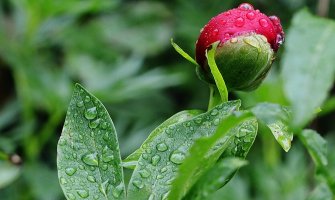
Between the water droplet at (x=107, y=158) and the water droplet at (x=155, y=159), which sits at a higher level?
the water droplet at (x=155, y=159)

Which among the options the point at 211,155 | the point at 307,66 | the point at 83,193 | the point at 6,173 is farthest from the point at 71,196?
the point at 6,173

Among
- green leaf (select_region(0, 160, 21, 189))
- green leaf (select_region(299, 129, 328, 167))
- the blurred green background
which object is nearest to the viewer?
green leaf (select_region(299, 129, 328, 167))

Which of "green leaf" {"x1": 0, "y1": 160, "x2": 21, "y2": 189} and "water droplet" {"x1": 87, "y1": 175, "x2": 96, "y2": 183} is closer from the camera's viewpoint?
"water droplet" {"x1": 87, "y1": 175, "x2": 96, "y2": 183}

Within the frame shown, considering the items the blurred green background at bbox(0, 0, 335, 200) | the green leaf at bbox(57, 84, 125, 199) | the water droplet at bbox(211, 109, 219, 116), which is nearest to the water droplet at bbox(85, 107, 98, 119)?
the green leaf at bbox(57, 84, 125, 199)

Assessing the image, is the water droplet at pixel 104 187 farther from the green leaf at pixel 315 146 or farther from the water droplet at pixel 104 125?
the green leaf at pixel 315 146

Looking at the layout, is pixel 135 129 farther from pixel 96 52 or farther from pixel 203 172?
pixel 203 172

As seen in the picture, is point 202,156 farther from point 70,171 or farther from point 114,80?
point 114,80

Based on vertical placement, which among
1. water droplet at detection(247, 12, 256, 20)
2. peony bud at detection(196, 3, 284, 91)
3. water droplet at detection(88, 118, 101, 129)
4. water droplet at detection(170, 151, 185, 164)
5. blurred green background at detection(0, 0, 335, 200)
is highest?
water droplet at detection(247, 12, 256, 20)

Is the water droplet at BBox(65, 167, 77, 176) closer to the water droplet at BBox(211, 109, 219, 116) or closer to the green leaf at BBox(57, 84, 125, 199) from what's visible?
the green leaf at BBox(57, 84, 125, 199)

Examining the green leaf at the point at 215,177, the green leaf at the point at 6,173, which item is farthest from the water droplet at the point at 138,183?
the green leaf at the point at 6,173
